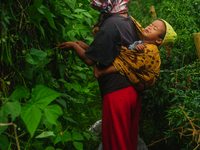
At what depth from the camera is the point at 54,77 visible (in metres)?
1.63

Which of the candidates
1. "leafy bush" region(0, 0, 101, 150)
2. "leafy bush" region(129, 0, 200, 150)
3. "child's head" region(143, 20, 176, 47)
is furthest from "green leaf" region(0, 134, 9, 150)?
"leafy bush" region(129, 0, 200, 150)

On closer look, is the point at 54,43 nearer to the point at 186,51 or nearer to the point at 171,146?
the point at 186,51

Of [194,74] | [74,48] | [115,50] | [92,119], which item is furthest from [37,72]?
[92,119]

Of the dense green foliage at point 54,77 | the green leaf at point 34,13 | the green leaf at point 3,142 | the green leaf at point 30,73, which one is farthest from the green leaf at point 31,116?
the green leaf at point 34,13

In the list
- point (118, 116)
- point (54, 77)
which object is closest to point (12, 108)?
point (54, 77)

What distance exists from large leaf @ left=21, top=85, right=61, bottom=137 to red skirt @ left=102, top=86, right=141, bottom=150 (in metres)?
0.76

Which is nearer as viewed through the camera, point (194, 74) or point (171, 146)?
point (194, 74)

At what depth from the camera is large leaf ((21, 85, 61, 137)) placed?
90cm

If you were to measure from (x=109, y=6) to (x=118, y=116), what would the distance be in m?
0.82

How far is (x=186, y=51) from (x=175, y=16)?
1.56ft

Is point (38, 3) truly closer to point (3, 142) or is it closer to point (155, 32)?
point (3, 142)

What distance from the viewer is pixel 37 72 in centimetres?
137

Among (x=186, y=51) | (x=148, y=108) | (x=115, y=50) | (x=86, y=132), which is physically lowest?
(x=148, y=108)

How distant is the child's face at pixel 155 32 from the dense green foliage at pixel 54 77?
431 mm
